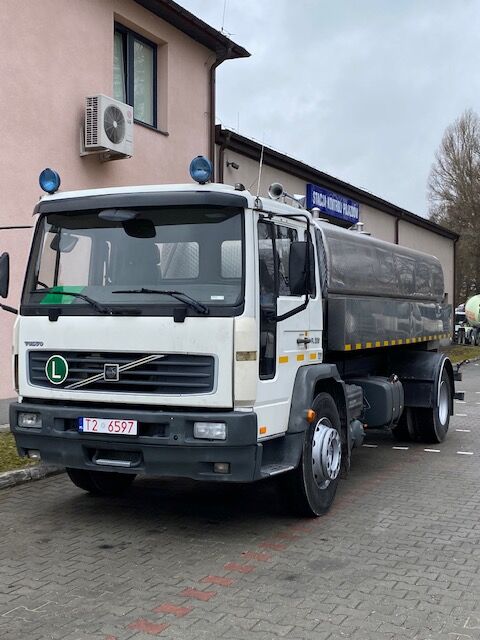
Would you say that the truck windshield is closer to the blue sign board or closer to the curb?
the curb

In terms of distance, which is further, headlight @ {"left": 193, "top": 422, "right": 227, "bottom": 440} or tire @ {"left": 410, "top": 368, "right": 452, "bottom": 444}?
tire @ {"left": 410, "top": 368, "right": 452, "bottom": 444}

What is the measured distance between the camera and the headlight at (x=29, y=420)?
19.1 feet

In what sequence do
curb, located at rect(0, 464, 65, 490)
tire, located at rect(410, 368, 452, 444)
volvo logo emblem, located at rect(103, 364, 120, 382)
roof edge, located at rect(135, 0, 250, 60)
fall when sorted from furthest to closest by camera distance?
roof edge, located at rect(135, 0, 250, 60), tire, located at rect(410, 368, 452, 444), curb, located at rect(0, 464, 65, 490), volvo logo emblem, located at rect(103, 364, 120, 382)

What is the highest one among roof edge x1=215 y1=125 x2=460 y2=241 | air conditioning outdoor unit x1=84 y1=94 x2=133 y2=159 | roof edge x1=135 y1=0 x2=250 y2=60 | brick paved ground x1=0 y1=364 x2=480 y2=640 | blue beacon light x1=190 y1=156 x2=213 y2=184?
roof edge x1=135 y1=0 x2=250 y2=60

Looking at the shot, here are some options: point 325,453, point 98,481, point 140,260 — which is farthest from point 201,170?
point 98,481

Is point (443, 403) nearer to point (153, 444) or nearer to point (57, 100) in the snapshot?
point (153, 444)

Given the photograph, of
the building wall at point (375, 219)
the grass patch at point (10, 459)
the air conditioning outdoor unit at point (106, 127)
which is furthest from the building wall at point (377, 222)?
the grass patch at point (10, 459)

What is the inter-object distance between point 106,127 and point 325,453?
747cm

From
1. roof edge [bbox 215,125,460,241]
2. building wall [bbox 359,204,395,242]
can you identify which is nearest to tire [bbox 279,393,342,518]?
roof edge [bbox 215,125,460,241]

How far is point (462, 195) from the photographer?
4772 cm

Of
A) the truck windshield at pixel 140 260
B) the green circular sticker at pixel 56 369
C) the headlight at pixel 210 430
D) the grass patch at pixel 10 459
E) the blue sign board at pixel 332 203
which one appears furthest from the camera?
the blue sign board at pixel 332 203

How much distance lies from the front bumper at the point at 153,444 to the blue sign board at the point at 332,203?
14.6 m

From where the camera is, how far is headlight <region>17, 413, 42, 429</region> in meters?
5.82

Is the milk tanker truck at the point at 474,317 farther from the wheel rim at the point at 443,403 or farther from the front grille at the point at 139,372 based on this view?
the front grille at the point at 139,372
